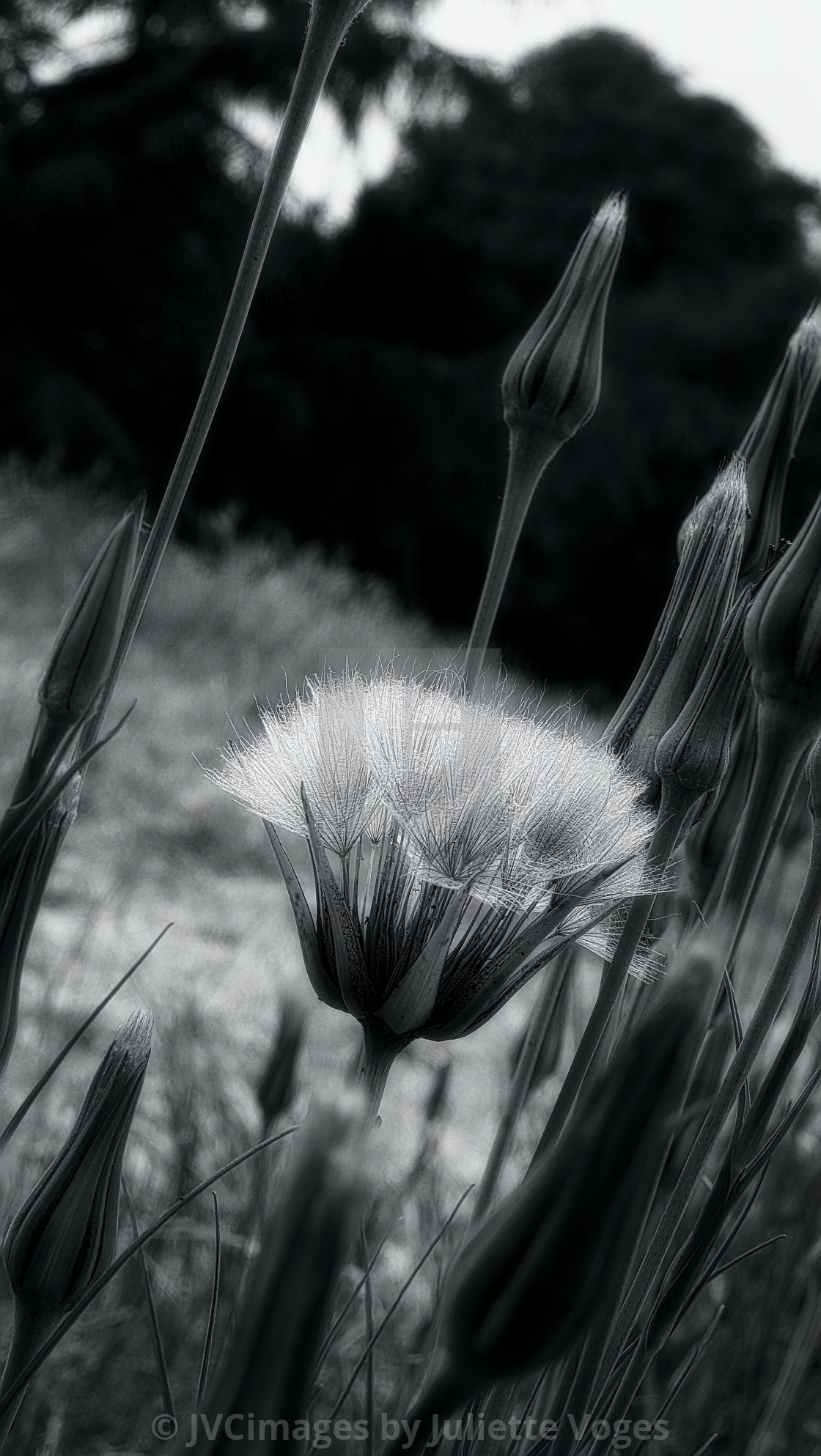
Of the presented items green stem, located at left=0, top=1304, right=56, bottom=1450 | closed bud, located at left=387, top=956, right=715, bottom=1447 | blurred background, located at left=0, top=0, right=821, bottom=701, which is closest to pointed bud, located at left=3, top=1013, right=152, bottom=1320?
green stem, located at left=0, top=1304, right=56, bottom=1450

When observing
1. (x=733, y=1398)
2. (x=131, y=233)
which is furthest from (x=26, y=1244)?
(x=131, y=233)

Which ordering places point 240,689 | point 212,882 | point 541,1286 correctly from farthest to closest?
point 240,689 < point 212,882 < point 541,1286

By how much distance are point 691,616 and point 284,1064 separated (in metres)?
0.33

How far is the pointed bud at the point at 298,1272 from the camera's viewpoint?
0.28ft

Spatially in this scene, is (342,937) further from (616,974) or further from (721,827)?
(721,827)

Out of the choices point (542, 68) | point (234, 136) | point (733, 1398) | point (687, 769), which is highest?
point (542, 68)

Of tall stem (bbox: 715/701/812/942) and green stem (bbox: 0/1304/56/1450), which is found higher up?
tall stem (bbox: 715/701/812/942)

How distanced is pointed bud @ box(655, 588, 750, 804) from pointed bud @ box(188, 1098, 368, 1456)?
0.42 ft

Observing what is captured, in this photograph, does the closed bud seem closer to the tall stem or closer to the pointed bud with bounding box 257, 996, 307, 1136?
the tall stem

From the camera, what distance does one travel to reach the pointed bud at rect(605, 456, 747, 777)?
21 centimetres

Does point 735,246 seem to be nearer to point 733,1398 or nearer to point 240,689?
point 240,689

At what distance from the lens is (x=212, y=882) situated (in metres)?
1.68

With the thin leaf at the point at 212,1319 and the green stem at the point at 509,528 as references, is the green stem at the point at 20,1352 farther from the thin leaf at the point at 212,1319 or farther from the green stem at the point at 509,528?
the green stem at the point at 509,528

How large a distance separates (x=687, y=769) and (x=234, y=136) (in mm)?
5221
